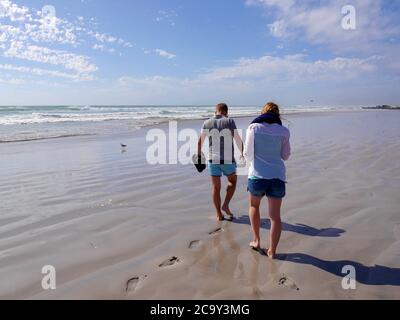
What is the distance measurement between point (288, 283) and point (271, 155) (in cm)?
153

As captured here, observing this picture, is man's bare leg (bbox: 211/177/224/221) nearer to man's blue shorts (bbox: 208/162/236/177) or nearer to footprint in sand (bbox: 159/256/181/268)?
man's blue shorts (bbox: 208/162/236/177)

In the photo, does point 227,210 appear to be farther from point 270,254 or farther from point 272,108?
point 272,108

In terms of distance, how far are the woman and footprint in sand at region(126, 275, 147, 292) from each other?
5.60 feet

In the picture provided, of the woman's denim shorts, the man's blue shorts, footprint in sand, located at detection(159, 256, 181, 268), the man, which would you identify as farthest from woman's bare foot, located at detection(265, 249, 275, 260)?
the man's blue shorts

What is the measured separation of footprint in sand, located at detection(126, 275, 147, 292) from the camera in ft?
11.5

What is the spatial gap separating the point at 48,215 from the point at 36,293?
7.90ft

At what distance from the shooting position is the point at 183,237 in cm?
480

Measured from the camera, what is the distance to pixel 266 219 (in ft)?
18.0

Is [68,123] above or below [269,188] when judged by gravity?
above

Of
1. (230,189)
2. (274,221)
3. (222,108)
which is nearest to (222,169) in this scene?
(230,189)

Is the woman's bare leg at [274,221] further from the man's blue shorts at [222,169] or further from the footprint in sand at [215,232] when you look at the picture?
the man's blue shorts at [222,169]
